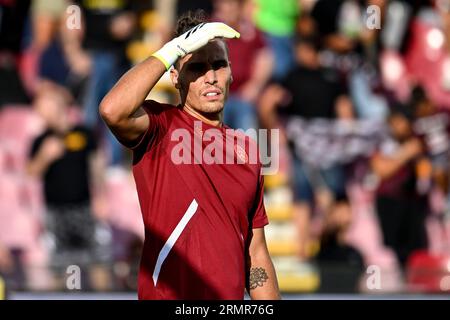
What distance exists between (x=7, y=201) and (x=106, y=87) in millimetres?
1562

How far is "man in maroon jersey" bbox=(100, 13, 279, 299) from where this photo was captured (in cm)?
522

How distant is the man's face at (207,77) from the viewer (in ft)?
17.9

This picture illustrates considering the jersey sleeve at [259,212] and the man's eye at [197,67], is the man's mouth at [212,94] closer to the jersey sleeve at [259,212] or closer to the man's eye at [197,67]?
the man's eye at [197,67]

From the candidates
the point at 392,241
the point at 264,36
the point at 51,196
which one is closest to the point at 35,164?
the point at 51,196

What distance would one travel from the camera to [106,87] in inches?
480

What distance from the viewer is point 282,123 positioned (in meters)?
12.1

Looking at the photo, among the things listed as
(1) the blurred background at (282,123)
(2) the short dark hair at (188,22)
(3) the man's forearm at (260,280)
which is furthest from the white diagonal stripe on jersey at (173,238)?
(1) the blurred background at (282,123)

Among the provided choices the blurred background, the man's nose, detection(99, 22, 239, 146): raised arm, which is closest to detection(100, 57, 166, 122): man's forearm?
detection(99, 22, 239, 146): raised arm

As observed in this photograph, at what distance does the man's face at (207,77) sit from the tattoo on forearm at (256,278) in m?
0.82

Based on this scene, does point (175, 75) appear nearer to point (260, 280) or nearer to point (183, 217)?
point (183, 217)

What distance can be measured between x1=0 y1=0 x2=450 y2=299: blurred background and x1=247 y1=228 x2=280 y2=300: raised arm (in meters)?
5.38

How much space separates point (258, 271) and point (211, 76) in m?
1.00

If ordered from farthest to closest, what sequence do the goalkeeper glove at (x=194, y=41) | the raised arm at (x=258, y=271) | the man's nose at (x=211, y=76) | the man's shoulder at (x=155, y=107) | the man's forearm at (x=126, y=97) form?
the raised arm at (x=258, y=271) → the man's nose at (x=211, y=76) → the man's shoulder at (x=155, y=107) → the goalkeeper glove at (x=194, y=41) → the man's forearm at (x=126, y=97)

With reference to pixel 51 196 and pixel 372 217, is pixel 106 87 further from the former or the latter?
pixel 372 217
